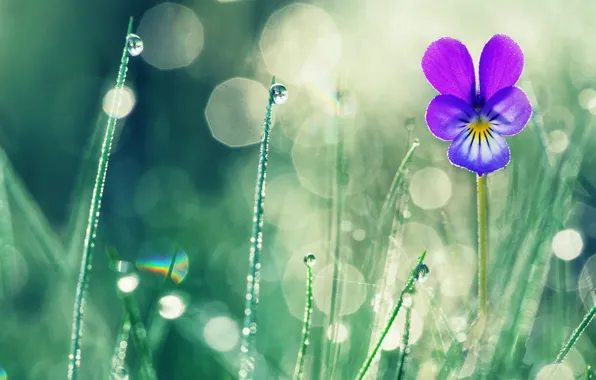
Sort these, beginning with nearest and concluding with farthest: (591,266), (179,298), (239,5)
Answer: (179,298), (591,266), (239,5)

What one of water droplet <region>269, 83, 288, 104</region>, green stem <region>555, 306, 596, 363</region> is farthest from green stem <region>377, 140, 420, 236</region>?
green stem <region>555, 306, 596, 363</region>

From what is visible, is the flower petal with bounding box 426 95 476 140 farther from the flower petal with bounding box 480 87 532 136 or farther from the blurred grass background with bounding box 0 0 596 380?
the blurred grass background with bounding box 0 0 596 380

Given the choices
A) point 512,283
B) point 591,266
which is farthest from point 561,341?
point 591,266

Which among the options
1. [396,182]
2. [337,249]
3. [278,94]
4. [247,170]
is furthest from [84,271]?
[247,170]

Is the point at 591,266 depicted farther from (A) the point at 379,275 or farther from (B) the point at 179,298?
(B) the point at 179,298

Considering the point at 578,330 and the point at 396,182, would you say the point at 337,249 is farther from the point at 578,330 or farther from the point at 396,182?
the point at 578,330

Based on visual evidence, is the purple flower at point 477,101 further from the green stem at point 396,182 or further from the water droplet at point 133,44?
the water droplet at point 133,44
